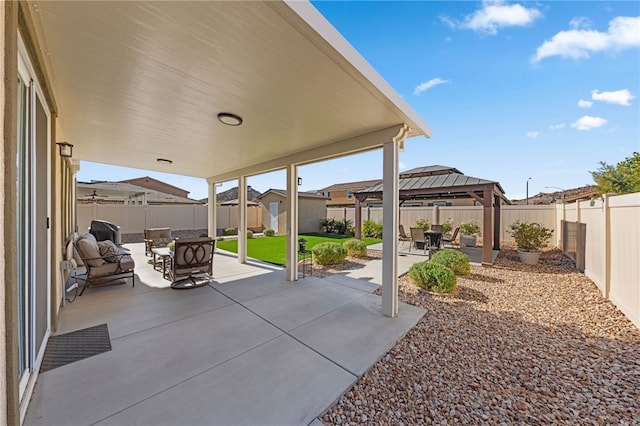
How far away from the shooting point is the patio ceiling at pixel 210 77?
5.88 feet

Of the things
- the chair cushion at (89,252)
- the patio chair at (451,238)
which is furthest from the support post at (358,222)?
the chair cushion at (89,252)

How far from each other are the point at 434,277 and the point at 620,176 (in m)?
13.2

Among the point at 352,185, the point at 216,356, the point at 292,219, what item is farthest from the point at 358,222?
the point at 352,185

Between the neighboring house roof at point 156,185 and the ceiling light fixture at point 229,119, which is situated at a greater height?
the neighboring house roof at point 156,185

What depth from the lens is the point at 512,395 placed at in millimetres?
2217

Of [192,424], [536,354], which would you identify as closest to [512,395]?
[536,354]

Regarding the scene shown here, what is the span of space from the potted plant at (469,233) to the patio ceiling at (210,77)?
848 cm

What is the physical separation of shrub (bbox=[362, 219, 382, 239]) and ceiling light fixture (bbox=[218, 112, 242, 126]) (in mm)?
10884

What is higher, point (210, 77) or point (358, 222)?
point (210, 77)

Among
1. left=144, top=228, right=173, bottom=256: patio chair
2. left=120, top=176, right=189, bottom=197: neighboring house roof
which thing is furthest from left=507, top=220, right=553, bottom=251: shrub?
left=120, top=176, right=189, bottom=197: neighboring house roof

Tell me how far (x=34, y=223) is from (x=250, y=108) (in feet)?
8.54

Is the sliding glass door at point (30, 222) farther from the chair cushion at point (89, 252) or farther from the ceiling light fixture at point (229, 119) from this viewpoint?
the chair cushion at point (89, 252)

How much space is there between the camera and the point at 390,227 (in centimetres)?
395

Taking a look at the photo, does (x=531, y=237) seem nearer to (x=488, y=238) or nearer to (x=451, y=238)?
(x=488, y=238)
